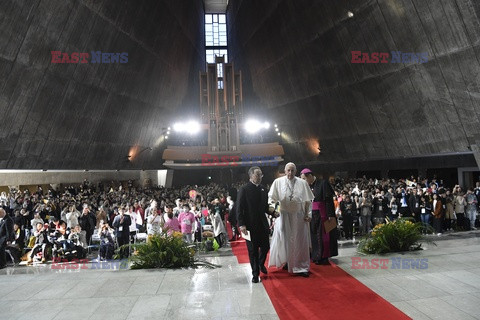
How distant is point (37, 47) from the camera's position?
11.9 meters

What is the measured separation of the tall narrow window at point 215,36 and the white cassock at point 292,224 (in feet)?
147

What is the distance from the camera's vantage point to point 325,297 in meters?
4.43

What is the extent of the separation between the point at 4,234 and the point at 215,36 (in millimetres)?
44948

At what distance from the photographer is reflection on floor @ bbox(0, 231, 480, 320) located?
3990 millimetres

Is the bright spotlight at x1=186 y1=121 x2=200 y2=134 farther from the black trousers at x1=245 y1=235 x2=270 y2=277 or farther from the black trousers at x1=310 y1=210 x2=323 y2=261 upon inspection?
the black trousers at x1=245 y1=235 x2=270 y2=277

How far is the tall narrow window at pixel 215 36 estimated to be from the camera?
157ft

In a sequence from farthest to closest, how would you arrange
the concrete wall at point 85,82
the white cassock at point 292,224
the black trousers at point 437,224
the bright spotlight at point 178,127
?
the bright spotlight at point 178,127 < the concrete wall at point 85,82 < the black trousers at point 437,224 < the white cassock at point 292,224

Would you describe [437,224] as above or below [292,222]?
below

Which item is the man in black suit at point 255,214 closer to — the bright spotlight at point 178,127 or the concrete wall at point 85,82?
the concrete wall at point 85,82

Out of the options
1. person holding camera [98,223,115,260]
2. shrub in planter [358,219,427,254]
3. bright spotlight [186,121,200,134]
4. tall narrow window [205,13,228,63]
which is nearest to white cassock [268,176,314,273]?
shrub in planter [358,219,427,254]

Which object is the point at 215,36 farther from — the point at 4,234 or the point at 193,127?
the point at 4,234

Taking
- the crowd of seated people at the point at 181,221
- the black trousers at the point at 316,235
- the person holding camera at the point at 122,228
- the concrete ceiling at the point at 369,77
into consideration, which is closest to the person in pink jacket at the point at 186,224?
the crowd of seated people at the point at 181,221

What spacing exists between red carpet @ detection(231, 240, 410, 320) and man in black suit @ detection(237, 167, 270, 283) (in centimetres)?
50

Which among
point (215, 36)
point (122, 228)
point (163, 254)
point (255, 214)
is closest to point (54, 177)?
point (122, 228)
